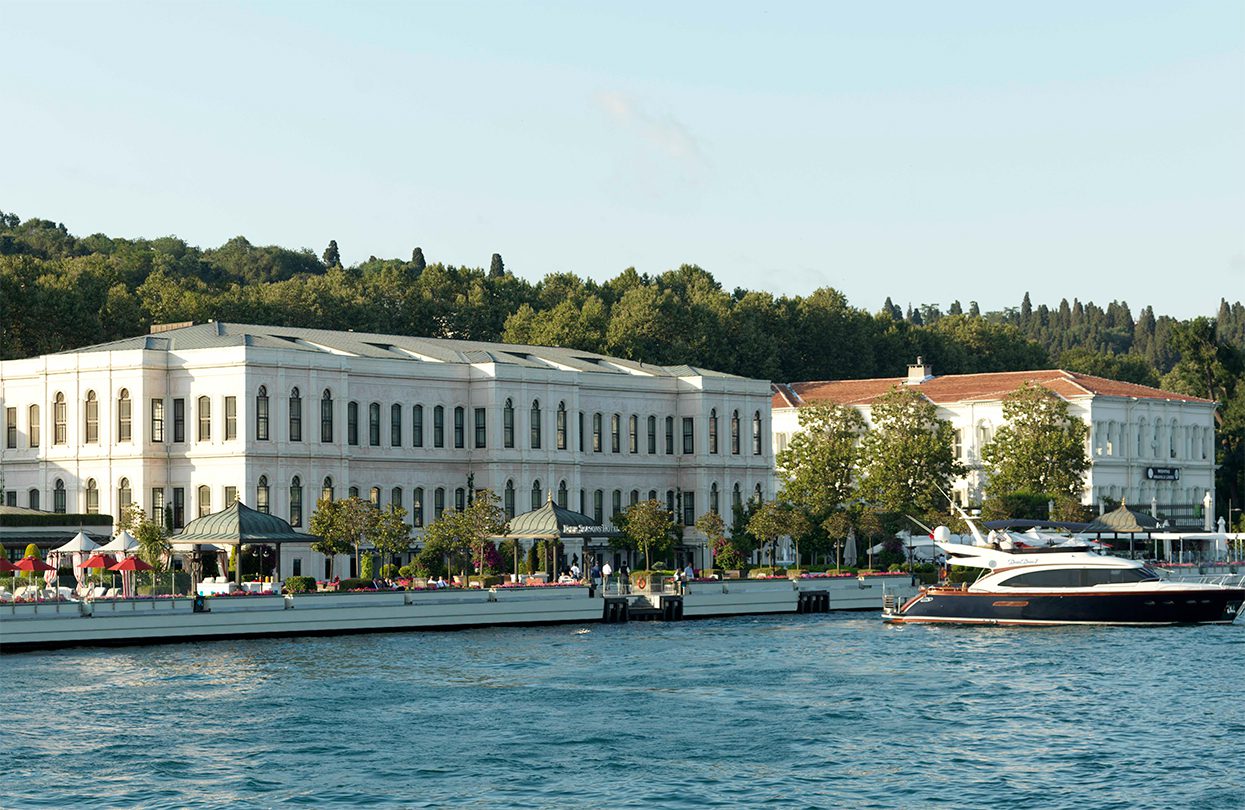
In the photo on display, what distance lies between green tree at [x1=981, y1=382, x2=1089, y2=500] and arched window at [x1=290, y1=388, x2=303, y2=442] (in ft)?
160

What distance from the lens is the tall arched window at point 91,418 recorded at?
101m

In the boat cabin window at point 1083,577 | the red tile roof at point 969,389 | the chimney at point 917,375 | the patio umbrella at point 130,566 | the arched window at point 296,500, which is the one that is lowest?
the boat cabin window at point 1083,577

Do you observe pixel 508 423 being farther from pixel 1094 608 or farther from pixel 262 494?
pixel 1094 608

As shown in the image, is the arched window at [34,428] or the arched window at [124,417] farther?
the arched window at [34,428]

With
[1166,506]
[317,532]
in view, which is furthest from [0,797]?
[1166,506]

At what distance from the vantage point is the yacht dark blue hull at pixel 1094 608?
85.6 metres

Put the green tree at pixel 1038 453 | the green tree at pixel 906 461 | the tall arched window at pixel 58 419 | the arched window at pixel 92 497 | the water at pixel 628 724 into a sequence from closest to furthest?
the water at pixel 628 724
the arched window at pixel 92 497
the tall arched window at pixel 58 419
the green tree at pixel 906 461
the green tree at pixel 1038 453

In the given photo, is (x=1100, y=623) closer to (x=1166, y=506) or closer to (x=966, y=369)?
(x=1166, y=506)

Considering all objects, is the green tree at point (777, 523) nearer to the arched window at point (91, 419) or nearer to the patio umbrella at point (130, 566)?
the arched window at point (91, 419)

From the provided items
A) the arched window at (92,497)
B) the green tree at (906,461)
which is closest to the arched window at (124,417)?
the arched window at (92,497)

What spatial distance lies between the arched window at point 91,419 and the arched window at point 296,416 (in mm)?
9888

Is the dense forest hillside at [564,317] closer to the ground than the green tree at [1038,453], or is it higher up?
higher up

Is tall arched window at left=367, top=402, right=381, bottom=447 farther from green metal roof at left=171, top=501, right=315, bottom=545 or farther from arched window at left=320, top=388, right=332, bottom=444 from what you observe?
green metal roof at left=171, top=501, right=315, bottom=545

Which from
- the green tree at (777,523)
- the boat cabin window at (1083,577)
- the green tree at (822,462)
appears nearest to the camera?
the boat cabin window at (1083,577)
